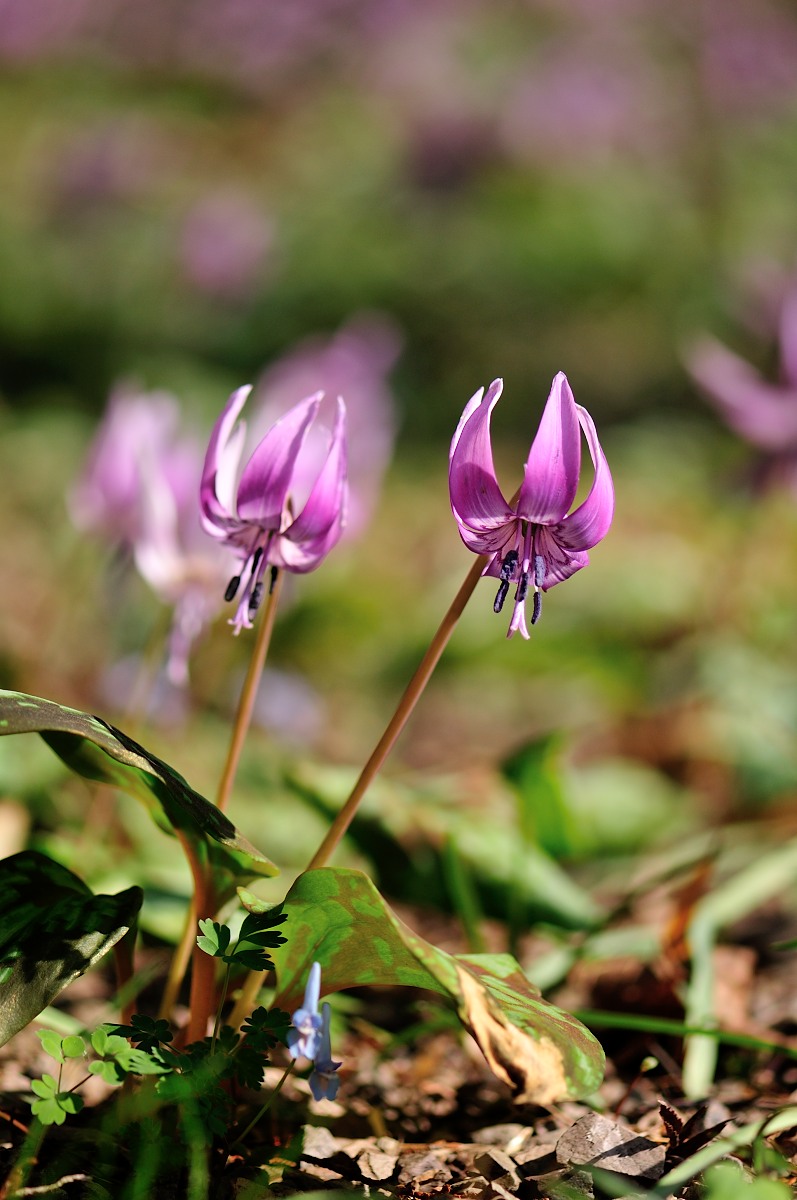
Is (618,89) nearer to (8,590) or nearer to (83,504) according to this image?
(8,590)

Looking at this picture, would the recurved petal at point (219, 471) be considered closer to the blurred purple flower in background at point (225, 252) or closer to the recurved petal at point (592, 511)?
the recurved petal at point (592, 511)

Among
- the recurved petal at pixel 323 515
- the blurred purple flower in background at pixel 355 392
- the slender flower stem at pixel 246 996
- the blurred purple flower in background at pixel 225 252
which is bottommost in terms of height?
the slender flower stem at pixel 246 996

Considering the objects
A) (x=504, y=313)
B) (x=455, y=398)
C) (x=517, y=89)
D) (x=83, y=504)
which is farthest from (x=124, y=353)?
(x=517, y=89)

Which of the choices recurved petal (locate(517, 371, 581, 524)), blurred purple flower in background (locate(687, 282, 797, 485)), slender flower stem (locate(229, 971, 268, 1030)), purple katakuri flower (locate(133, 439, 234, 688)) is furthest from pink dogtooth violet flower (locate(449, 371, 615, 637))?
blurred purple flower in background (locate(687, 282, 797, 485))

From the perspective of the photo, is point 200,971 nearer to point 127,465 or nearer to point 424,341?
point 127,465

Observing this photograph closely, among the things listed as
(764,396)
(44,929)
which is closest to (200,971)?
(44,929)

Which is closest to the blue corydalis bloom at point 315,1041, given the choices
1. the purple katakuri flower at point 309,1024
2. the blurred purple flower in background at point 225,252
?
the purple katakuri flower at point 309,1024
